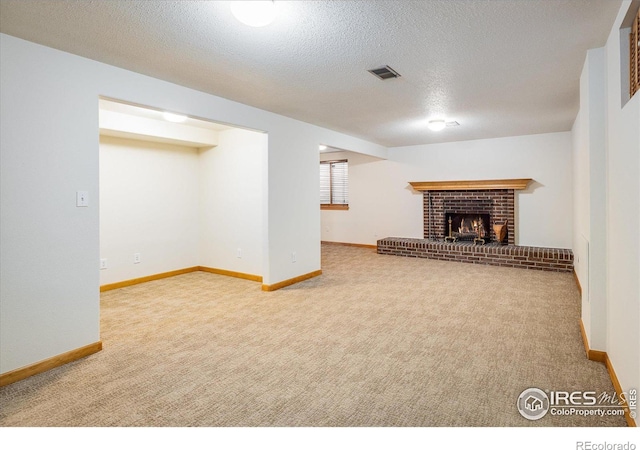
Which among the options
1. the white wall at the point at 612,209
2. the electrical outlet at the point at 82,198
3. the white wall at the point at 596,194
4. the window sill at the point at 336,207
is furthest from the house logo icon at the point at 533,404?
the window sill at the point at 336,207

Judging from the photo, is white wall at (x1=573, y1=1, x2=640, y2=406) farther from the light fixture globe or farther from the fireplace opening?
the fireplace opening

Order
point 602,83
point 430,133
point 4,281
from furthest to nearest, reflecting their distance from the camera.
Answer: point 430,133
point 602,83
point 4,281

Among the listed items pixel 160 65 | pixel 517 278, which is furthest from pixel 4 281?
pixel 517 278

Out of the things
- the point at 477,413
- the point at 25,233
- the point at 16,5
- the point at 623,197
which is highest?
the point at 16,5

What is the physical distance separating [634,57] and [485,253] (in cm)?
471

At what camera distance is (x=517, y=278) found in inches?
204

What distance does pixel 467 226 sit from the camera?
7.19 m

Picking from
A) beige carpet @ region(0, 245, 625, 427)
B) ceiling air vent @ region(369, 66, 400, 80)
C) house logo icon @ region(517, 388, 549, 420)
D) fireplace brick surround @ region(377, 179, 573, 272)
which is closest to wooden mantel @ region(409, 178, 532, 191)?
fireplace brick surround @ region(377, 179, 573, 272)

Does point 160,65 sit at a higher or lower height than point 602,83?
higher

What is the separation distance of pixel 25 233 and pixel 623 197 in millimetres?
3697

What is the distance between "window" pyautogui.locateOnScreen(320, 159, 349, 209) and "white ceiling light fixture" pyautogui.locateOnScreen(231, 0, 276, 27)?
687 centimetres

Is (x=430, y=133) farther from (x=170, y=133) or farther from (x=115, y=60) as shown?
(x=115, y=60)

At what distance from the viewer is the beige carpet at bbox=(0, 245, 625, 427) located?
198cm

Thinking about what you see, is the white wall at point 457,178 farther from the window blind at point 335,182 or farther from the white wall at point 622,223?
the white wall at point 622,223
